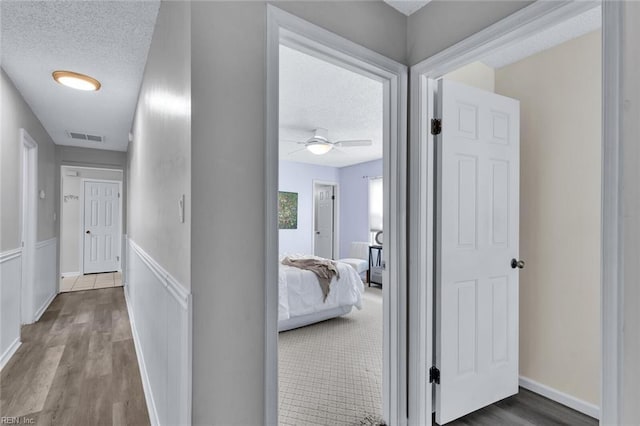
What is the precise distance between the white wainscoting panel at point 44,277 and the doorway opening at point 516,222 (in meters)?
4.32

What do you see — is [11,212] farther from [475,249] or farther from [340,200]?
[340,200]

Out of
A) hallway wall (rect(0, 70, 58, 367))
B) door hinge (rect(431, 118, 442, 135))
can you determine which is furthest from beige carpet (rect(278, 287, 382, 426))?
hallway wall (rect(0, 70, 58, 367))

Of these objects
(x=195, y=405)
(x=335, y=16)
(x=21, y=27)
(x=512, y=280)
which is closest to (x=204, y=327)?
(x=195, y=405)

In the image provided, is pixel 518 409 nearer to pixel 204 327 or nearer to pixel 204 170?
pixel 204 327

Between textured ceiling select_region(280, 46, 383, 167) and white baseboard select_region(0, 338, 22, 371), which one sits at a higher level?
textured ceiling select_region(280, 46, 383, 167)

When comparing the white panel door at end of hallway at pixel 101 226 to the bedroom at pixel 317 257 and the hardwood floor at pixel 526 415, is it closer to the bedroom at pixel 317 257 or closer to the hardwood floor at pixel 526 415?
the bedroom at pixel 317 257

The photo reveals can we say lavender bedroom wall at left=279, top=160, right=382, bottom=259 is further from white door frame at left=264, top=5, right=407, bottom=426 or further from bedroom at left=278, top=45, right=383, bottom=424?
white door frame at left=264, top=5, right=407, bottom=426

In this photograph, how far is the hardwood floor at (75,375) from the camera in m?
1.98

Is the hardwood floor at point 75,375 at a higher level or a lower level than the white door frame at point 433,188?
lower

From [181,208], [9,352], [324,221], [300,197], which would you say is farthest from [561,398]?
[324,221]

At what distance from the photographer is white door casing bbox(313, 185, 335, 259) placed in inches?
277

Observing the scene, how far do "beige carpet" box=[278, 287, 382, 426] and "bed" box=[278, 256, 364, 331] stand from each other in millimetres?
126

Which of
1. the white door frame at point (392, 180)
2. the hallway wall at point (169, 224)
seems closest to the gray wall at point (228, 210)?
the hallway wall at point (169, 224)

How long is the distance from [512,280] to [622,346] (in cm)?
118
